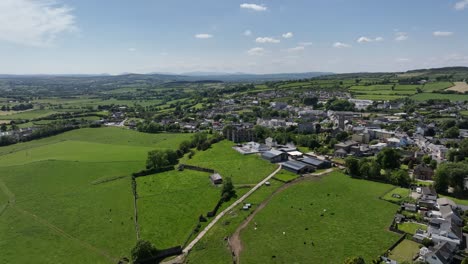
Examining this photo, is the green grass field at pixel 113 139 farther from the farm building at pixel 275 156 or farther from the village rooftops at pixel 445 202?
the village rooftops at pixel 445 202

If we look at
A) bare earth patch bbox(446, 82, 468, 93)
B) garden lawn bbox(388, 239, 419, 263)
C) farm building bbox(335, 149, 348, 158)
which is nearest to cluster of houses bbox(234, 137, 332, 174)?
farm building bbox(335, 149, 348, 158)

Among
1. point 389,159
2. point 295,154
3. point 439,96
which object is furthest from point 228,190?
point 439,96

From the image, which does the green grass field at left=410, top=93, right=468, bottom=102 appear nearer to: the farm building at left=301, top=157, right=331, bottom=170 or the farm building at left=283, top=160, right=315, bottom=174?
the farm building at left=301, top=157, right=331, bottom=170

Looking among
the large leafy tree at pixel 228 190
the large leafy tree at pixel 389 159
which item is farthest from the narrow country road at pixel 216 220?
the large leafy tree at pixel 389 159

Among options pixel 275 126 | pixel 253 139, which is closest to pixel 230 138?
pixel 253 139

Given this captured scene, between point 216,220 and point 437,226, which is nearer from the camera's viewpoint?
point 437,226

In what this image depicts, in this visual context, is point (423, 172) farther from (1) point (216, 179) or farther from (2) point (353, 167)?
(1) point (216, 179)

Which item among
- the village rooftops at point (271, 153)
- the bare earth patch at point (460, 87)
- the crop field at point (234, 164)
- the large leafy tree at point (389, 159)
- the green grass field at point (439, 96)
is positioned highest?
the bare earth patch at point (460, 87)
